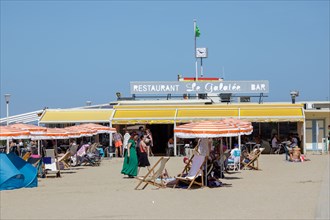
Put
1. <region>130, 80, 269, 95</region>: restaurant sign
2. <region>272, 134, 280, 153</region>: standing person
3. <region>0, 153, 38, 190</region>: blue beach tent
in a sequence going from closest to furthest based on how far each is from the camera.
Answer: <region>0, 153, 38, 190</region>: blue beach tent, <region>272, 134, 280, 153</region>: standing person, <region>130, 80, 269, 95</region>: restaurant sign

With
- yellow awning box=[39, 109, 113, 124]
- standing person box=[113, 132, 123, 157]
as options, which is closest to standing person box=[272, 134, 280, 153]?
standing person box=[113, 132, 123, 157]

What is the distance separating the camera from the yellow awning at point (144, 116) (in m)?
32.1

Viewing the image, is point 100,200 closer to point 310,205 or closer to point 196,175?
point 196,175

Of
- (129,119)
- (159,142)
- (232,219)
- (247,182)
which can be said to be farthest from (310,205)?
(159,142)

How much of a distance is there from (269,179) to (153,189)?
11.8 ft

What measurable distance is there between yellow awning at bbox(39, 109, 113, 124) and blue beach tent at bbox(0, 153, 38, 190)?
16.6 metres

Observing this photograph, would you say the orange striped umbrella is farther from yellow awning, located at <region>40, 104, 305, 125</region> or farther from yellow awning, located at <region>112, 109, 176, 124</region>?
yellow awning, located at <region>40, 104, 305, 125</region>

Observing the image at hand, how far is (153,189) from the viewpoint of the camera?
585 inches

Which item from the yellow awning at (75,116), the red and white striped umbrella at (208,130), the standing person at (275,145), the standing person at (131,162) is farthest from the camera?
the yellow awning at (75,116)

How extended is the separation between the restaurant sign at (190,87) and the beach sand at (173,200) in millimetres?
21116

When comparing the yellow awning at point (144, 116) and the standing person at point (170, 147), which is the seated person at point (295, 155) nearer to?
the yellow awning at point (144, 116)

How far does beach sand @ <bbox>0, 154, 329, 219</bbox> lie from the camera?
Result: 1057 cm

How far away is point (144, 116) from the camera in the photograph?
32406mm

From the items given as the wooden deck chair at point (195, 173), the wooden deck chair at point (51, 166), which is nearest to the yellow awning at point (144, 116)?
the wooden deck chair at point (51, 166)
